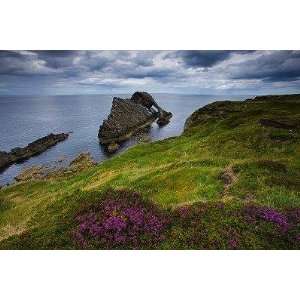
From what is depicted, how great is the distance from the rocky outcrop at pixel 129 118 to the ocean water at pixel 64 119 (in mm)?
485

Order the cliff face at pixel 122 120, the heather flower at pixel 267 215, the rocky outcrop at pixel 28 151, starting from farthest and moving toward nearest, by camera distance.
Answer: the cliff face at pixel 122 120 → the rocky outcrop at pixel 28 151 → the heather flower at pixel 267 215

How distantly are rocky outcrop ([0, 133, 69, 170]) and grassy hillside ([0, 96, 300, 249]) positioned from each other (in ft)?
4.67

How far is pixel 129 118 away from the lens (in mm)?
26891

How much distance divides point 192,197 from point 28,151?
9359mm

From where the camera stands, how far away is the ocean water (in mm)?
21125

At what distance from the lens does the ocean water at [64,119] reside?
832 inches

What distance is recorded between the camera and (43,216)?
734 inches
